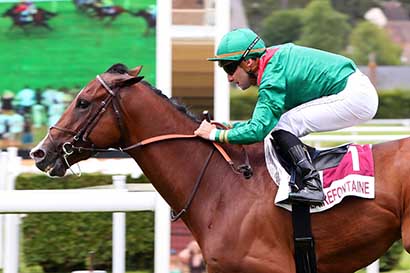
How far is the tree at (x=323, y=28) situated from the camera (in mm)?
36719

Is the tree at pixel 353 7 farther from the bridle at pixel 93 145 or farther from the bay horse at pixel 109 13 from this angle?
the bridle at pixel 93 145

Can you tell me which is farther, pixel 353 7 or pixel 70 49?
pixel 353 7

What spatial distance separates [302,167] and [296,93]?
1.24ft

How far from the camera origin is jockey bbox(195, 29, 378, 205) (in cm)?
457

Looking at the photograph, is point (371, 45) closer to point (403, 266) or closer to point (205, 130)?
point (403, 266)

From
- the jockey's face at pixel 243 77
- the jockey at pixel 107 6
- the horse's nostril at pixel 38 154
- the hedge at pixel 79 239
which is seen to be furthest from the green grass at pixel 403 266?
the jockey at pixel 107 6

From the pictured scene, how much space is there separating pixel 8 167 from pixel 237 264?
3150mm

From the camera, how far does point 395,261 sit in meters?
7.27

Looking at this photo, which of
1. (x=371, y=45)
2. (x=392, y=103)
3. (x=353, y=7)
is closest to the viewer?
(x=392, y=103)

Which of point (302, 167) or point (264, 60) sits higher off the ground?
point (264, 60)

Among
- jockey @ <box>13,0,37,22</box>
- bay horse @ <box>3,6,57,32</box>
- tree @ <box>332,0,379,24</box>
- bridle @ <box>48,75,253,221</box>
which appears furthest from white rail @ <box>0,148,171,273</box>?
tree @ <box>332,0,379,24</box>

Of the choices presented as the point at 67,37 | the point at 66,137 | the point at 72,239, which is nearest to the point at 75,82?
the point at 67,37

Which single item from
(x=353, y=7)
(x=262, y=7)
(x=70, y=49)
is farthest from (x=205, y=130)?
(x=353, y=7)

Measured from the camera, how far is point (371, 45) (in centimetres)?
3906
